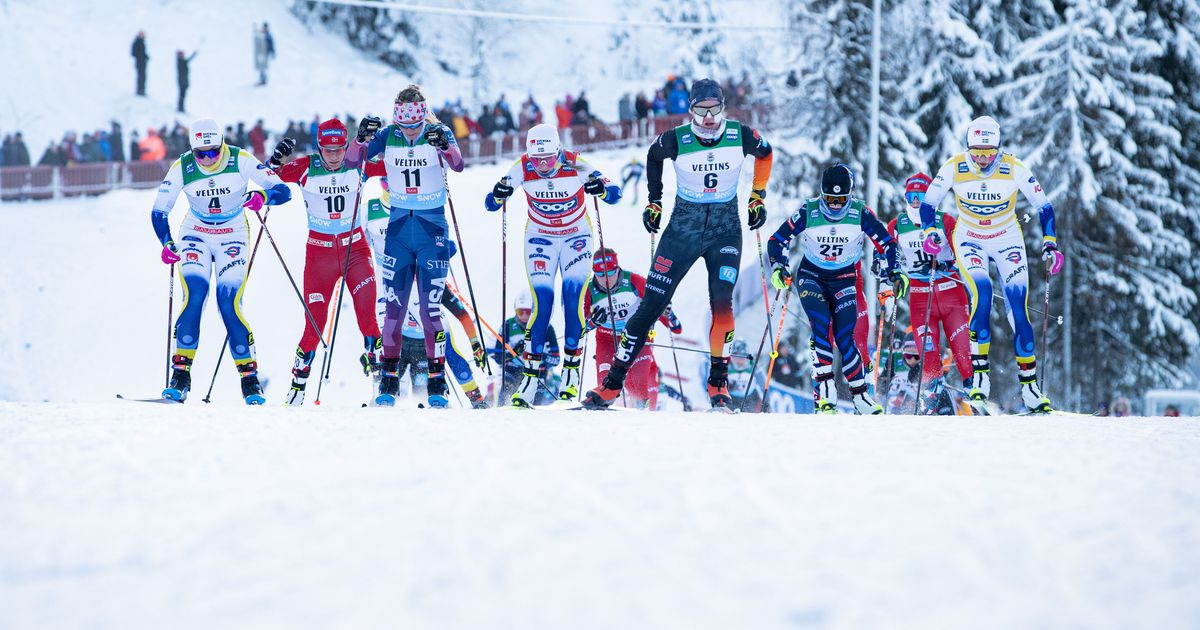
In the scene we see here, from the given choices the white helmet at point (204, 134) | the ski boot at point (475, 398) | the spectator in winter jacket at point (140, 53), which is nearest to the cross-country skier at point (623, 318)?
the ski boot at point (475, 398)

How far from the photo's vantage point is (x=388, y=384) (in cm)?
888

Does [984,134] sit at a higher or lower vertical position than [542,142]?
higher

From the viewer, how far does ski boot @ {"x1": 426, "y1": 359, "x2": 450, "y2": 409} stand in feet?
29.1

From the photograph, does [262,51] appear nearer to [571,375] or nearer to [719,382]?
[571,375]

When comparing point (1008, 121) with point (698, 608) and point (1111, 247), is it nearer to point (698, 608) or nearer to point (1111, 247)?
point (1111, 247)

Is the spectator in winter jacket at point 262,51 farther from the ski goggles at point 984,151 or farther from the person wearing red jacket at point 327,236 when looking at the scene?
the ski goggles at point 984,151

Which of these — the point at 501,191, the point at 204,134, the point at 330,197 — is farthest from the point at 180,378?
the point at 501,191

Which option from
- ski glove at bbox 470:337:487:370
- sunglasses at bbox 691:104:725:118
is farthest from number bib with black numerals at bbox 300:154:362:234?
sunglasses at bbox 691:104:725:118

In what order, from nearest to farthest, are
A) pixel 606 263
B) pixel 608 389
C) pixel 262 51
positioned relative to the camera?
pixel 608 389, pixel 606 263, pixel 262 51

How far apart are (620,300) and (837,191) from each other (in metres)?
2.81

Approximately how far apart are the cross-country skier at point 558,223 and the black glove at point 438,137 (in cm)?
71

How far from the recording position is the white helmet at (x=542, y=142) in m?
9.52

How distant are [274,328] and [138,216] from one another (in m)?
7.12

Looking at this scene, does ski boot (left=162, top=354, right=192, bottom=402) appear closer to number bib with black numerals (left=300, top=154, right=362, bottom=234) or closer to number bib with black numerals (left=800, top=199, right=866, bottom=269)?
number bib with black numerals (left=300, top=154, right=362, bottom=234)
